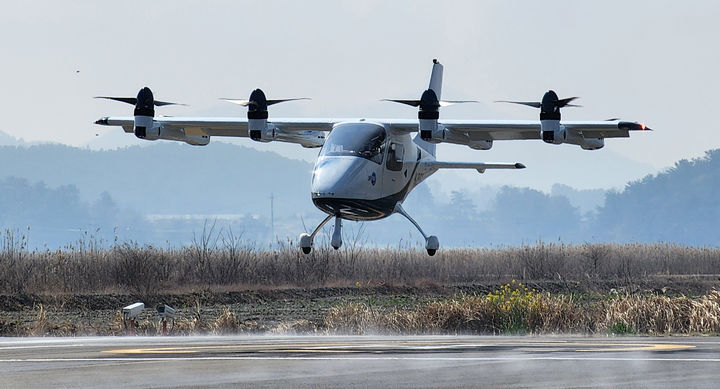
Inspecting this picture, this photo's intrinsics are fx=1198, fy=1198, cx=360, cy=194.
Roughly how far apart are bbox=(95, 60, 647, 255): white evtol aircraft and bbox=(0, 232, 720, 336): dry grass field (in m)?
3.46

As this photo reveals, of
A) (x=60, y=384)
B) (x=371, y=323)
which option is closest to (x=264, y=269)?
(x=371, y=323)

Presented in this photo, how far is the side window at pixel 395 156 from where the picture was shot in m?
34.8

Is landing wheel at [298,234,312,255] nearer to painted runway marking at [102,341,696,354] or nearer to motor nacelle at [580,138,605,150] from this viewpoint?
painted runway marking at [102,341,696,354]

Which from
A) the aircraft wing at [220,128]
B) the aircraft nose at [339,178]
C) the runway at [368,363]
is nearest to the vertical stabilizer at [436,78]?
the aircraft wing at [220,128]

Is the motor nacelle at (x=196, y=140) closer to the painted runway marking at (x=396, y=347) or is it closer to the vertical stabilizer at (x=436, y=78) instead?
the vertical stabilizer at (x=436, y=78)

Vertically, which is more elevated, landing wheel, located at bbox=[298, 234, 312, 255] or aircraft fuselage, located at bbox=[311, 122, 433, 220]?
aircraft fuselage, located at bbox=[311, 122, 433, 220]

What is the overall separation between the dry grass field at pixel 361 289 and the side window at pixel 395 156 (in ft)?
14.0

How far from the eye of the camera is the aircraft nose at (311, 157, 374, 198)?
31672 millimetres

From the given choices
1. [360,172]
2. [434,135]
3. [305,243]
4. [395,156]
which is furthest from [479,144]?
[305,243]

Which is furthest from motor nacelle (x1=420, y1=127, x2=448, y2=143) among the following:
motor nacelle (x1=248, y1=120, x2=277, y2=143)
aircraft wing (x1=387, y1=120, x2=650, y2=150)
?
motor nacelle (x1=248, y1=120, x2=277, y2=143)

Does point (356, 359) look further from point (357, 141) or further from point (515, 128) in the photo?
point (515, 128)

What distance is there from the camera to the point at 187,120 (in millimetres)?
37125

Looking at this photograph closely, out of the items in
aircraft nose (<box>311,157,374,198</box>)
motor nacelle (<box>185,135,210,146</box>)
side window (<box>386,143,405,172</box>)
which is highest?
motor nacelle (<box>185,135,210,146</box>)

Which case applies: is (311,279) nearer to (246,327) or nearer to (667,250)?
(246,327)
